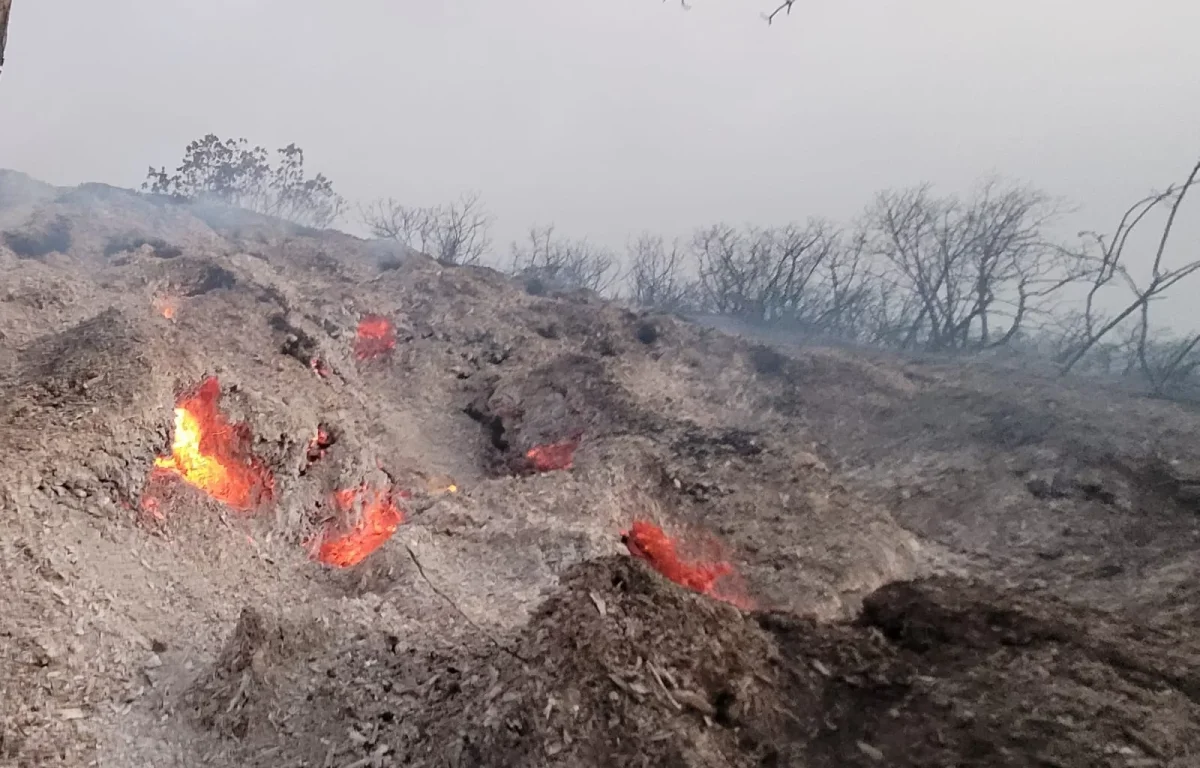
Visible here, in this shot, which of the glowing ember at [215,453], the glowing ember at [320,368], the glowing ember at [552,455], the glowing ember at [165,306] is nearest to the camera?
the glowing ember at [215,453]

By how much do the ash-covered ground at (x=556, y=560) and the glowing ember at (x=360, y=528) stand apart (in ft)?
0.75

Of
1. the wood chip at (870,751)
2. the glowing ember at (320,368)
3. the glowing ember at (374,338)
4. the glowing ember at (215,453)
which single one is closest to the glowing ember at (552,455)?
the glowing ember at (320,368)

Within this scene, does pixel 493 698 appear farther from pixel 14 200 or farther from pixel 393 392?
pixel 14 200

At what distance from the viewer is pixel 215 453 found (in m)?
10.5

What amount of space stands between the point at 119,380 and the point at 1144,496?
54.3 ft

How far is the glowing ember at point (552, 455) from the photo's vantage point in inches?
556

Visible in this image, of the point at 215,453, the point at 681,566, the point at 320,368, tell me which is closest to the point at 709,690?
the point at 681,566

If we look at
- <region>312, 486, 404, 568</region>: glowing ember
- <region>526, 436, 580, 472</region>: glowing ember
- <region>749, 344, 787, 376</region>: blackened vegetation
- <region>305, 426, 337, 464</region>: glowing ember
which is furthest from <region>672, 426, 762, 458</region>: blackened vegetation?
<region>305, 426, 337, 464</region>: glowing ember

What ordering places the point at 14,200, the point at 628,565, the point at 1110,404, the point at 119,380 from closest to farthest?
the point at 628,565, the point at 119,380, the point at 1110,404, the point at 14,200

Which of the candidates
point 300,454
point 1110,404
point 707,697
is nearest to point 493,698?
point 707,697

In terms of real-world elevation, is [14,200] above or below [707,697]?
above

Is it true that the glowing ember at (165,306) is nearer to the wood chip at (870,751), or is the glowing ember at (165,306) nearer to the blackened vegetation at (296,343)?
the blackened vegetation at (296,343)

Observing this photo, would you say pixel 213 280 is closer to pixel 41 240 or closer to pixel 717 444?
pixel 41 240

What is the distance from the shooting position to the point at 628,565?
7324mm
